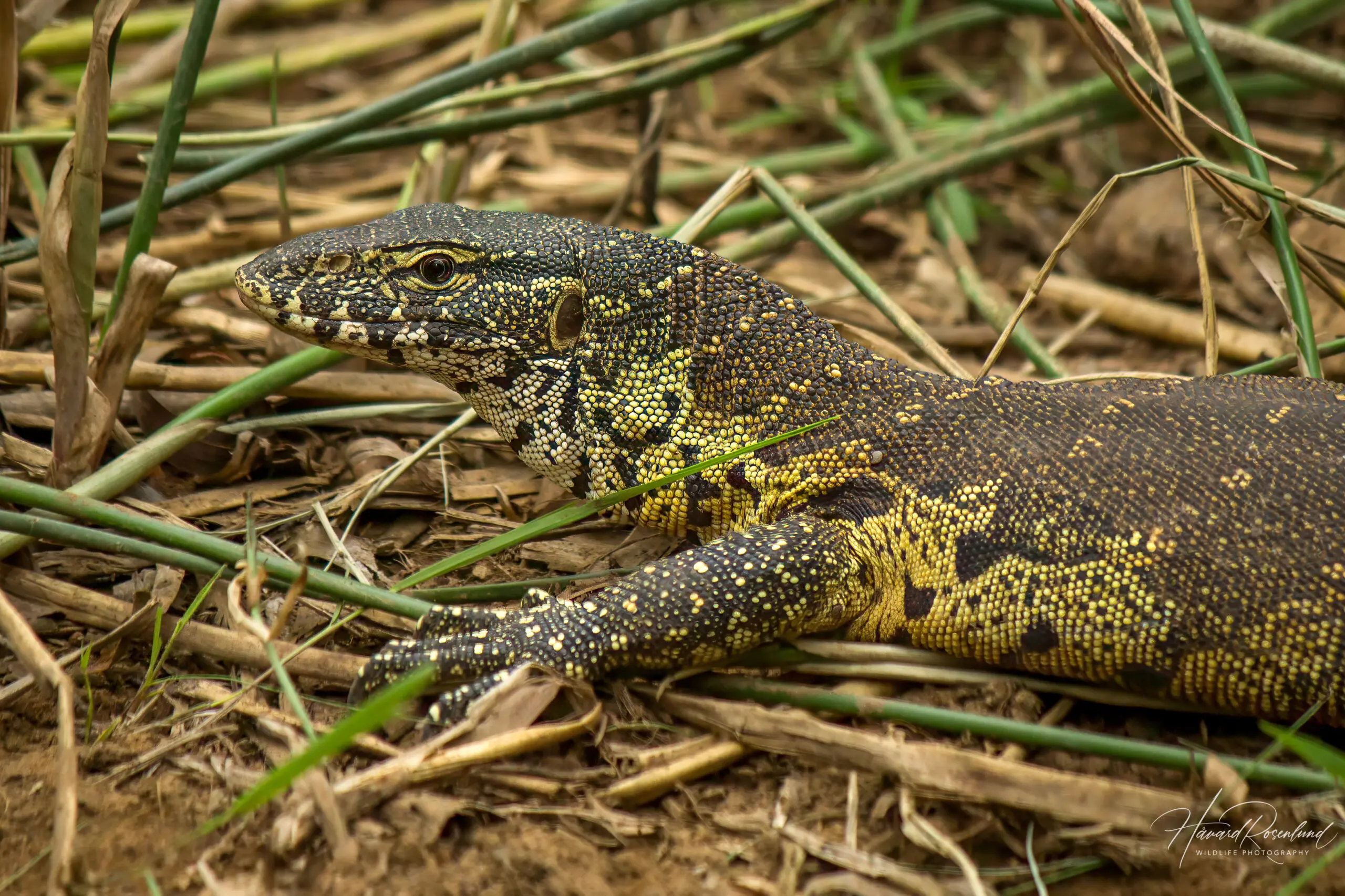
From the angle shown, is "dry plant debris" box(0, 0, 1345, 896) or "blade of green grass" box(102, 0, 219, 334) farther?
"blade of green grass" box(102, 0, 219, 334)

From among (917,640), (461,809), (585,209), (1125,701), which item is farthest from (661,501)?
(585,209)

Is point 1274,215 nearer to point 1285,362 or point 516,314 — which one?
point 1285,362

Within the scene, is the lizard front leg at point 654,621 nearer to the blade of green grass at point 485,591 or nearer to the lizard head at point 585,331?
the blade of green grass at point 485,591

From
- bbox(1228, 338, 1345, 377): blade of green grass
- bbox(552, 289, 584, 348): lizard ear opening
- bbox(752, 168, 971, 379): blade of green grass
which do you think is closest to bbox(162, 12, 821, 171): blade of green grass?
bbox(752, 168, 971, 379): blade of green grass

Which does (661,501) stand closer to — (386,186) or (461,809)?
(461,809)

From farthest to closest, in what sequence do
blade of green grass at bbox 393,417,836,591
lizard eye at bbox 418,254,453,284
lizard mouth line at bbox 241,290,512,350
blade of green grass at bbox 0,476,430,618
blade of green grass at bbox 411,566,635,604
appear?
1. lizard eye at bbox 418,254,453,284
2. lizard mouth line at bbox 241,290,512,350
3. blade of green grass at bbox 411,566,635,604
4. blade of green grass at bbox 393,417,836,591
5. blade of green grass at bbox 0,476,430,618

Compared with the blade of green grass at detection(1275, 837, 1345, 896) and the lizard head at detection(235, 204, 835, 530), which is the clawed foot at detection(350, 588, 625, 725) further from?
the blade of green grass at detection(1275, 837, 1345, 896)

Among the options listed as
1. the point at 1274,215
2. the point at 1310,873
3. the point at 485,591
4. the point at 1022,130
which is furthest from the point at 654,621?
the point at 1022,130

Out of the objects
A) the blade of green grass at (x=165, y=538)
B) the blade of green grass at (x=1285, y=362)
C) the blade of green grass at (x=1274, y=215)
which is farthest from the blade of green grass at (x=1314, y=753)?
the blade of green grass at (x=165, y=538)
